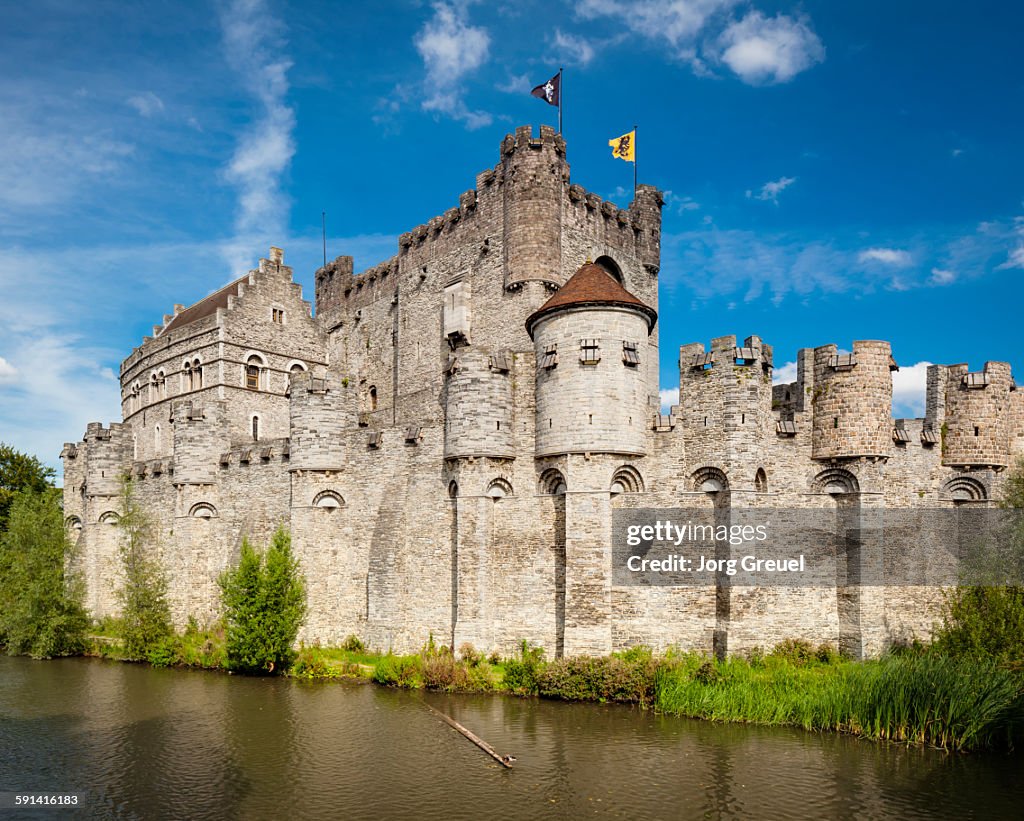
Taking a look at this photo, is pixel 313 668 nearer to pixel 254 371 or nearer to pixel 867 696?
pixel 867 696

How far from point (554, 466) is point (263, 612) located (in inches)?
424

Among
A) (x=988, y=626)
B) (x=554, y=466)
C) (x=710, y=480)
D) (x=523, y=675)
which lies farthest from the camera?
(x=554, y=466)

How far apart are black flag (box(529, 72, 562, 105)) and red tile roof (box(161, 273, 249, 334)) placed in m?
19.1

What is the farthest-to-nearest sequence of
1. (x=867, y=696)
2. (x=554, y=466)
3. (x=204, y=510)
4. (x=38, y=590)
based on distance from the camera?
(x=204, y=510) < (x=38, y=590) < (x=554, y=466) < (x=867, y=696)

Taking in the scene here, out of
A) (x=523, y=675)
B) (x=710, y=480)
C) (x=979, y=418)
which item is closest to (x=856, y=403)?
(x=979, y=418)

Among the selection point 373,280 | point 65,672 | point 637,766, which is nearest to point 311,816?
point 637,766

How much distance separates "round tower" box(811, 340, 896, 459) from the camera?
23.1 m

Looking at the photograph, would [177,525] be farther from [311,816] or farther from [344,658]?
[311,816]

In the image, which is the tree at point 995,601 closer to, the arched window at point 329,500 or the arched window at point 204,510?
the arched window at point 329,500

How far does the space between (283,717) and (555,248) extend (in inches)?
754

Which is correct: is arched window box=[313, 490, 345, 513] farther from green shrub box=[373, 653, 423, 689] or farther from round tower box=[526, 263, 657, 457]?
round tower box=[526, 263, 657, 457]

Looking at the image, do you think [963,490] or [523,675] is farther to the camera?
[963,490]

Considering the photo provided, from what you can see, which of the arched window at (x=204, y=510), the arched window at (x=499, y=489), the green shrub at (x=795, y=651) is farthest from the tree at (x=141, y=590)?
the green shrub at (x=795, y=651)

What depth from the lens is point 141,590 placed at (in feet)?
99.3
